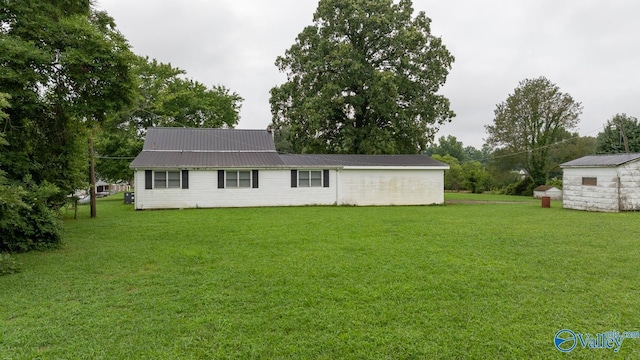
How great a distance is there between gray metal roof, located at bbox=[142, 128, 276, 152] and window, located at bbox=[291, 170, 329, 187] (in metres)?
2.92

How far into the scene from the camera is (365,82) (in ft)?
80.0

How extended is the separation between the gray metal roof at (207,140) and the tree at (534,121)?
86.9 ft

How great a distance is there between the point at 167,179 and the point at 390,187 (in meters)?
11.8

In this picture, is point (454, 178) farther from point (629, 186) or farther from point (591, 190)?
point (629, 186)

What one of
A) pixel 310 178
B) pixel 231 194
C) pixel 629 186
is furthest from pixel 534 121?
pixel 231 194

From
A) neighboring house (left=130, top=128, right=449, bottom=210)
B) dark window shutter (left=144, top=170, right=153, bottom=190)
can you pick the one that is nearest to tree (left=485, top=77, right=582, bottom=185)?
neighboring house (left=130, top=128, right=449, bottom=210)

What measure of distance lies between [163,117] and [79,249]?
23.6 metres

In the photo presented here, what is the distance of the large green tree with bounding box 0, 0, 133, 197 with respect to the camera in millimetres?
7324

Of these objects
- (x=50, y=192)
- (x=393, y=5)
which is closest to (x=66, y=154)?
(x=50, y=192)

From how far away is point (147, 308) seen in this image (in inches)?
166

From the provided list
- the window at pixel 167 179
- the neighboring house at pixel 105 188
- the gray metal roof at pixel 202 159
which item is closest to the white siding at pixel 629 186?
the gray metal roof at pixel 202 159

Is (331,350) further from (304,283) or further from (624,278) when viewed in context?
(624,278)

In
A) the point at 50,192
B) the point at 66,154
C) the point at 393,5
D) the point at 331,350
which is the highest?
the point at 393,5

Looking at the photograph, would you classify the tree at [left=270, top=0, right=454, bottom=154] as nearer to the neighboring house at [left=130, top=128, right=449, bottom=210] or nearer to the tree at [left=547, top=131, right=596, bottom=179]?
the neighboring house at [left=130, top=128, right=449, bottom=210]
